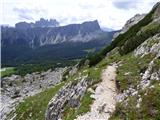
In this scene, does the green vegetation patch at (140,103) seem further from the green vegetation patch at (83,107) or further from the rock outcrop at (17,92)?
the rock outcrop at (17,92)

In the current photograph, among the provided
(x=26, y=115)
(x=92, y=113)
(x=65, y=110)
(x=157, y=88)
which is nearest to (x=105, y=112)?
(x=92, y=113)

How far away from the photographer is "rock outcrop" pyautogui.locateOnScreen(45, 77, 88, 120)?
149 ft

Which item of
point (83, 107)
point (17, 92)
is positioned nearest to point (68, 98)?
point (83, 107)

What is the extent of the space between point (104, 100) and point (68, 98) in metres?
9.89

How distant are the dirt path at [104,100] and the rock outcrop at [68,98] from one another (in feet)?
8.92

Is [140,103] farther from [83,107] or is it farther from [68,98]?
[68,98]

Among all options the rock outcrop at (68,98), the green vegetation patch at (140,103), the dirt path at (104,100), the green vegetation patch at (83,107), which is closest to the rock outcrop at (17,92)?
the rock outcrop at (68,98)

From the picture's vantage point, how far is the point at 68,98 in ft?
159

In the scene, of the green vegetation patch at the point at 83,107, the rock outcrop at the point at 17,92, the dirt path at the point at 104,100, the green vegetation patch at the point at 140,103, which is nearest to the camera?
the green vegetation patch at the point at 140,103

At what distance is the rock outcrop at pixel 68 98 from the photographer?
45531 mm

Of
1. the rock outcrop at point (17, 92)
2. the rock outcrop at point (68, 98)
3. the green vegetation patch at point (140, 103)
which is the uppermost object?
the green vegetation patch at point (140, 103)

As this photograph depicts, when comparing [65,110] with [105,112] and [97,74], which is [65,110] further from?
[105,112]

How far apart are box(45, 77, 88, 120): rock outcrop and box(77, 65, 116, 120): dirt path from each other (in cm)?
272

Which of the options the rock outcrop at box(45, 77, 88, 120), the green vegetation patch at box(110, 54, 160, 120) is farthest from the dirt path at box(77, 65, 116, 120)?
the rock outcrop at box(45, 77, 88, 120)
